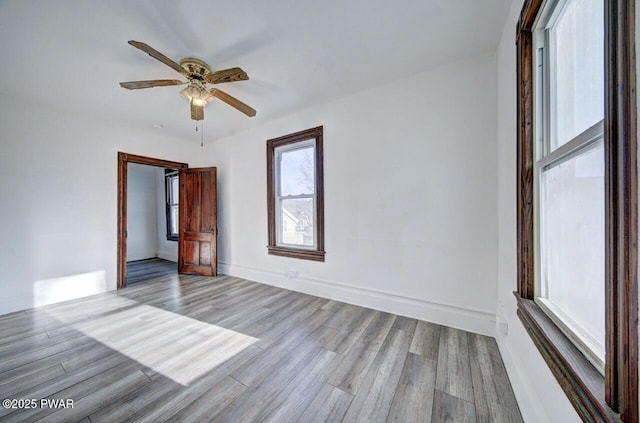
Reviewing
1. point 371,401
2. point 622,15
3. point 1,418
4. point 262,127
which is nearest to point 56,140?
point 262,127

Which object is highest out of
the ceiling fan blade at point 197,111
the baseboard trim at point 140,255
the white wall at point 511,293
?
the ceiling fan blade at point 197,111

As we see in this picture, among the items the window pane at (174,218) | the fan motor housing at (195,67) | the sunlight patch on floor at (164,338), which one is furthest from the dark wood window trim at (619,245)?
the window pane at (174,218)

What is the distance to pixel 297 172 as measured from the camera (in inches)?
137

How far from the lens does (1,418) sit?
51.9 inches

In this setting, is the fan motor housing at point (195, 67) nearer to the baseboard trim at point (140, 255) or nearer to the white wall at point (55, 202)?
the white wall at point (55, 202)

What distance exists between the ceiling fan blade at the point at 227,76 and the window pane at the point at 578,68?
207cm

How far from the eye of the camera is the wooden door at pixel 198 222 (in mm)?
4223

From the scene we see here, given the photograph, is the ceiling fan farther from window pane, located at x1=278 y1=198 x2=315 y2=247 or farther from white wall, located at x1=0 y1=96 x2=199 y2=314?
white wall, located at x1=0 y1=96 x2=199 y2=314

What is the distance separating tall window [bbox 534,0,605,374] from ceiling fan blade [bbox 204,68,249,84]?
2.08 meters

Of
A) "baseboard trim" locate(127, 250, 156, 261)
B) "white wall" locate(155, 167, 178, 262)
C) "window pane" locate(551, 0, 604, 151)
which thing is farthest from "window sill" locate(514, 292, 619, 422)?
"baseboard trim" locate(127, 250, 156, 261)

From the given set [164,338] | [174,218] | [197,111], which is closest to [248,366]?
[164,338]

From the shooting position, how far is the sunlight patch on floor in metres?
1.76

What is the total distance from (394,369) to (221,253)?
373 cm

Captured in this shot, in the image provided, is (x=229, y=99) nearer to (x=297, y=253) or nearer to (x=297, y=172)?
(x=297, y=172)
